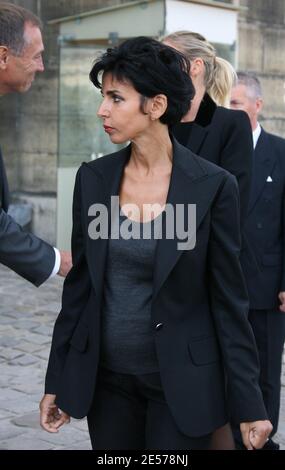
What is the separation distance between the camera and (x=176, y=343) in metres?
2.79

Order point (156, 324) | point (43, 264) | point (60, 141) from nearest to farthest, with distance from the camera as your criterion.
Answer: point (156, 324) < point (43, 264) < point (60, 141)

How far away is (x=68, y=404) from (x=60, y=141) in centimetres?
744

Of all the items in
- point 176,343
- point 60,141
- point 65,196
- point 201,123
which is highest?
point 201,123

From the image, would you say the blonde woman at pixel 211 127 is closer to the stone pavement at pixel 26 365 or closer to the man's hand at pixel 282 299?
the man's hand at pixel 282 299

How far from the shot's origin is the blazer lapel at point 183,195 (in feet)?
9.05

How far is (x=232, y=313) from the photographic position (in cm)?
284

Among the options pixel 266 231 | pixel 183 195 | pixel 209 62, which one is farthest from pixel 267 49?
pixel 183 195

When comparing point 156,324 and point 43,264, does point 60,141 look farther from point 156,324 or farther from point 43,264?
point 156,324

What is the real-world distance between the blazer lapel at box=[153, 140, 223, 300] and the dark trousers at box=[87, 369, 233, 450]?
0.33m

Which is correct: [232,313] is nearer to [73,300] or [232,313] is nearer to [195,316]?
[195,316]

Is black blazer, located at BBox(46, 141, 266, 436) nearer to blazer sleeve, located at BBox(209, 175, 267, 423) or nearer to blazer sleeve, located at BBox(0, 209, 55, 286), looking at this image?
blazer sleeve, located at BBox(209, 175, 267, 423)

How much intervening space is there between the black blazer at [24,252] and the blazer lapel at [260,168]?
1.26 meters

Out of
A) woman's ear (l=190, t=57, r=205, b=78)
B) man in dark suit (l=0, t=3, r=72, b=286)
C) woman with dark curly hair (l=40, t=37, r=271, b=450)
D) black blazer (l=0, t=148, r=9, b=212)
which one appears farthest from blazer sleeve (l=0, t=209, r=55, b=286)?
woman's ear (l=190, t=57, r=205, b=78)
